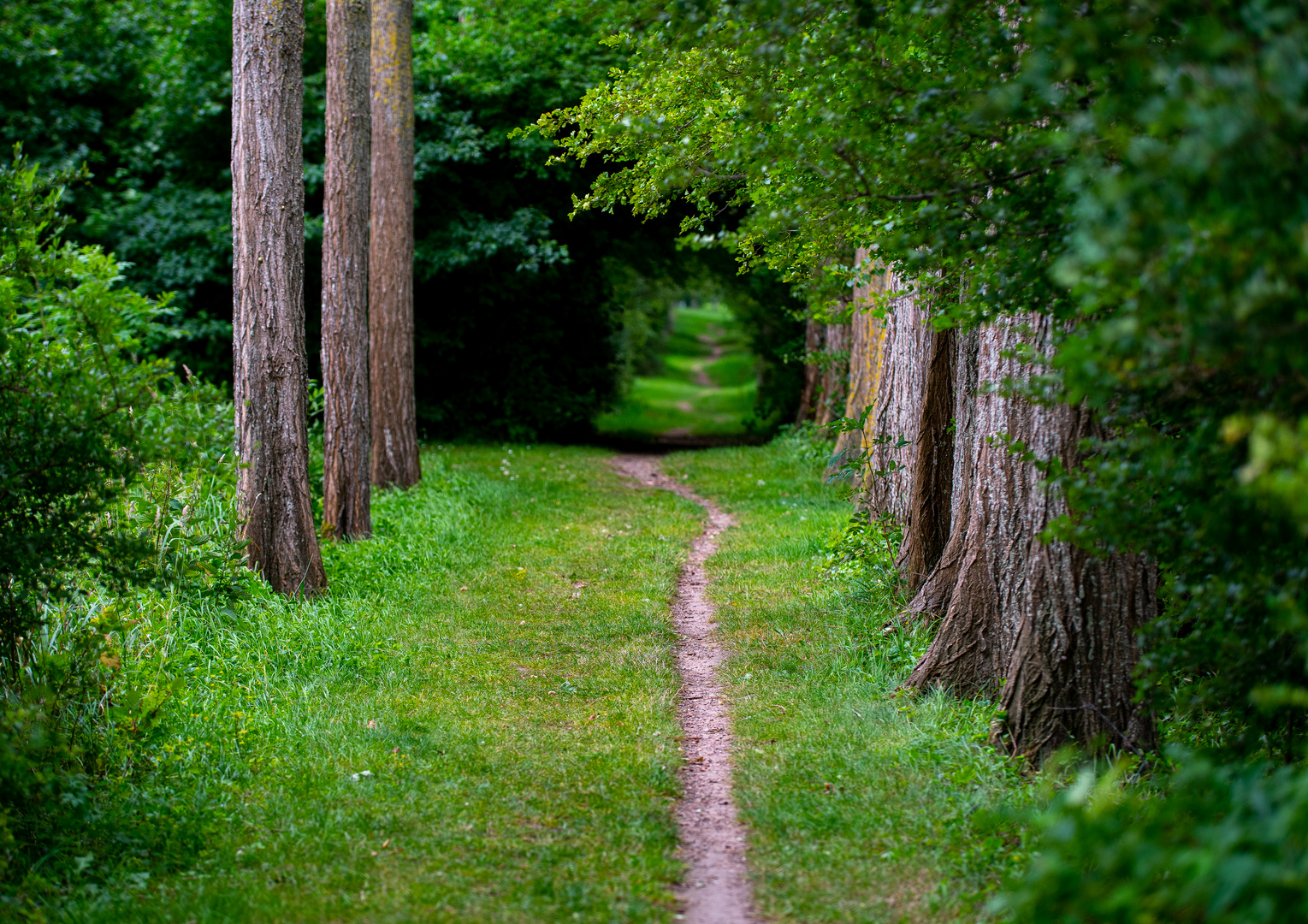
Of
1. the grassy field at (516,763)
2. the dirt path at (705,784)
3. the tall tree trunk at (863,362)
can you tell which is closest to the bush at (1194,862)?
the grassy field at (516,763)

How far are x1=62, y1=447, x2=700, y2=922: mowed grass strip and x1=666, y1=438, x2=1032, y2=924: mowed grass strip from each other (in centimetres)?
50

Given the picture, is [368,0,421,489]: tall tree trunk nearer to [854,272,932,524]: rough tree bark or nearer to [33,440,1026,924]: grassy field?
[33,440,1026,924]: grassy field

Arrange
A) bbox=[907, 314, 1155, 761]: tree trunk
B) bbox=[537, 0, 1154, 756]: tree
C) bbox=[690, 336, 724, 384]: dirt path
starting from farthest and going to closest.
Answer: bbox=[690, 336, 724, 384]: dirt path, bbox=[907, 314, 1155, 761]: tree trunk, bbox=[537, 0, 1154, 756]: tree

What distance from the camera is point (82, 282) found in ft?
15.3

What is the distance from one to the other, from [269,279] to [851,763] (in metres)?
5.45

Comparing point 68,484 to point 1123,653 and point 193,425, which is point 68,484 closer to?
point 193,425

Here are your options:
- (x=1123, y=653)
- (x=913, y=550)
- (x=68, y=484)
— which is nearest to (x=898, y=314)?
(x=913, y=550)

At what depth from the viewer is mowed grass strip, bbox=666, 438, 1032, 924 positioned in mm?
4043

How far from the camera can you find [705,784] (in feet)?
16.8

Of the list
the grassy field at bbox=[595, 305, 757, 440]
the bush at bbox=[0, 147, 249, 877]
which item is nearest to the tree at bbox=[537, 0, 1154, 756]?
the bush at bbox=[0, 147, 249, 877]

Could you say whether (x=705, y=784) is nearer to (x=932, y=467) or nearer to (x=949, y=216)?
(x=949, y=216)

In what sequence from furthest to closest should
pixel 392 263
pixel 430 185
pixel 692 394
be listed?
pixel 692 394
pixel 430 185
pixel 392 263

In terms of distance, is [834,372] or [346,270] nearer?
[346,270]

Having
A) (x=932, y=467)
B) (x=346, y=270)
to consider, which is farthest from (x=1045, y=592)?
(x=346, y=270)
